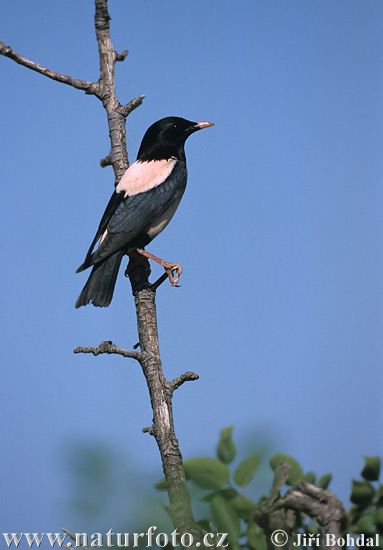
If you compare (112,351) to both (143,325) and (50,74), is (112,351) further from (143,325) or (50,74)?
(50,74)

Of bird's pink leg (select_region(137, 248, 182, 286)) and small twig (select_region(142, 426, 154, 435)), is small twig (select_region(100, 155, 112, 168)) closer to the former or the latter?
bird's pink leg (select_region(137, 248, 182, 286))

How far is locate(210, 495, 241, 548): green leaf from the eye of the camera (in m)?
0.88

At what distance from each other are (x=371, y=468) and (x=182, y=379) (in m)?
1.53

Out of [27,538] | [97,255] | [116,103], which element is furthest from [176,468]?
[116,103]

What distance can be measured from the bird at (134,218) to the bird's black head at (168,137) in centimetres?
4

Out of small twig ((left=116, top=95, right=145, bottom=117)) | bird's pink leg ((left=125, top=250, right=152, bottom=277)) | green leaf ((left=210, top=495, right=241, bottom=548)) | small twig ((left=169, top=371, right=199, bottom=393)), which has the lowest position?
green leaf ((left=210, top=495, right=241, bottom=548))

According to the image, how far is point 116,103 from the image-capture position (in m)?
3.43

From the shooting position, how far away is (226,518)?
90 centimetres

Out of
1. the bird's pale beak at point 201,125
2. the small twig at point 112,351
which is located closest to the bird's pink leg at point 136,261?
the small twig at point 112,351

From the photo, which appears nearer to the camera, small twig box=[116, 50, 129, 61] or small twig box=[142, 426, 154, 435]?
small twig box=[142, 426, 154, 435]

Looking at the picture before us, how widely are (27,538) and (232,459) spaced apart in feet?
3.65

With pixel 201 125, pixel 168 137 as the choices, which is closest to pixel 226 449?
pixel 168 137

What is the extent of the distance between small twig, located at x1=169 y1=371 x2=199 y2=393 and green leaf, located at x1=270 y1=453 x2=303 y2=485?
1492 millimetres

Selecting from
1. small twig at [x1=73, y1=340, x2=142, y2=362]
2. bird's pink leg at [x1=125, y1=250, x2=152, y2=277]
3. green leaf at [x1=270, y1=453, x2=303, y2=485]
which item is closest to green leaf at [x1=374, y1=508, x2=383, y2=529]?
green leaf at [x1=270, y1=453, x2=303, y2=485]
